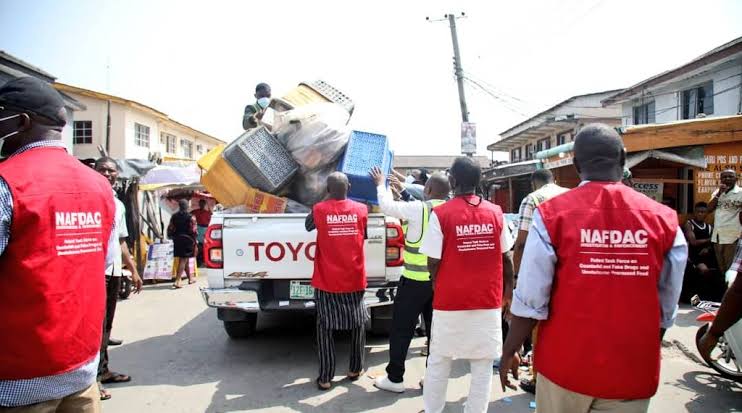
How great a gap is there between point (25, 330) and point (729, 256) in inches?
348

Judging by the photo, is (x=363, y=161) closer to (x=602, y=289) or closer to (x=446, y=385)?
(x=446, y=385)

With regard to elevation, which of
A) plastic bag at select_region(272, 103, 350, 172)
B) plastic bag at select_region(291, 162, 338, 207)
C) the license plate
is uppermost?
plastic bag at select_region(272, 103, 350, 172)

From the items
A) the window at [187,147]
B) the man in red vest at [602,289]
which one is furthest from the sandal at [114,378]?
the window at [187,147]

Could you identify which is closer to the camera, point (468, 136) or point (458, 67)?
point (468, 136)

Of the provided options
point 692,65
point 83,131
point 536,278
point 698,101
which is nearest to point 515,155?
point 698,101

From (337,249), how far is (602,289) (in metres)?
2.62

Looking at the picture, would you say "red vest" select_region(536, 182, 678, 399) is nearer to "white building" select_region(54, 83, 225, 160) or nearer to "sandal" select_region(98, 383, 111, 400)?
"sandal" select_region(98, 383, 111, 400)

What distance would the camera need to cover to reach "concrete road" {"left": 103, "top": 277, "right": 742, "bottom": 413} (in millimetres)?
3904

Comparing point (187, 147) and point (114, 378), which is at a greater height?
point (187, 147)

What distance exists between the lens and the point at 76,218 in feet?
6.16

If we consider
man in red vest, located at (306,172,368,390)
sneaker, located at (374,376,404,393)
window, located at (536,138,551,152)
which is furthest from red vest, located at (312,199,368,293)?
window, located at (536,138,551,152)

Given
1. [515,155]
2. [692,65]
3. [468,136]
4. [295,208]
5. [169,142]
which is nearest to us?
[295,208]

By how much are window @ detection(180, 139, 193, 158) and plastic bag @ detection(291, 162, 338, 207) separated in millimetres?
28561

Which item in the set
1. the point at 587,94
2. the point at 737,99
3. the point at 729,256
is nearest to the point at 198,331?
the point at 729,256
